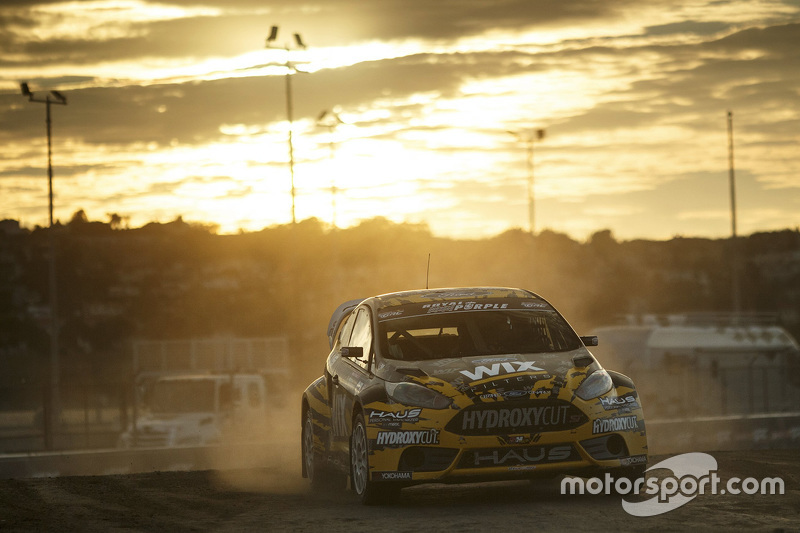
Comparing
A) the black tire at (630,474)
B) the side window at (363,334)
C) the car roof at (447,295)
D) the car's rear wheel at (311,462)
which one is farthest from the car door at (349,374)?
the black tire at (630,474)

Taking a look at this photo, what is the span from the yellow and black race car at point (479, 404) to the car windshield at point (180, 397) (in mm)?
19477

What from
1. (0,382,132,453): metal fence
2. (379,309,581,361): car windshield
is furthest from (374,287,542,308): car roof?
(0,382,132,453): metal fence

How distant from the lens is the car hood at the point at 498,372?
9500 millimetres

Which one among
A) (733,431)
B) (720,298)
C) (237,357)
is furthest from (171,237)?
(733,431)

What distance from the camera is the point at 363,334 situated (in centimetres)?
1140

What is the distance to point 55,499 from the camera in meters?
11.1

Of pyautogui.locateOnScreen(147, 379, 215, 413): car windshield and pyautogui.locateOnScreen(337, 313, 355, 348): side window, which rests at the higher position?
pyautogui.locateOnScreen(337, 313, 355, 348): side window

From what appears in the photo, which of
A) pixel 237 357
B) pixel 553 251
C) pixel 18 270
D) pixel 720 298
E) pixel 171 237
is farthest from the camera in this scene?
pixel 553 251

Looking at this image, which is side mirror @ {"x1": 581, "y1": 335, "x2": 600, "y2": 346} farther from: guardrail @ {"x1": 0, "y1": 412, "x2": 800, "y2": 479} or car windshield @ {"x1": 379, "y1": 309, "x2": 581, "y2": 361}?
guardrail @ {"x1": 0, "y1": 412, "x2": 800, "y2": 479}

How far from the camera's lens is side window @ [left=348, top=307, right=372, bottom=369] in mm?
10908

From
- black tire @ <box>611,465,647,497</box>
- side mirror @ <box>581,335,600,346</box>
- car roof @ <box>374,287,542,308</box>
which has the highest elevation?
car roof @ <box>374,287,542,308</box>

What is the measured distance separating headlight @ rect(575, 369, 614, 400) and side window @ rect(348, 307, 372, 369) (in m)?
1.91

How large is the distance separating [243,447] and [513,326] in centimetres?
953

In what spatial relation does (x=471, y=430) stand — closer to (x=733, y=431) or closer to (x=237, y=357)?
(x=733, y=431)
